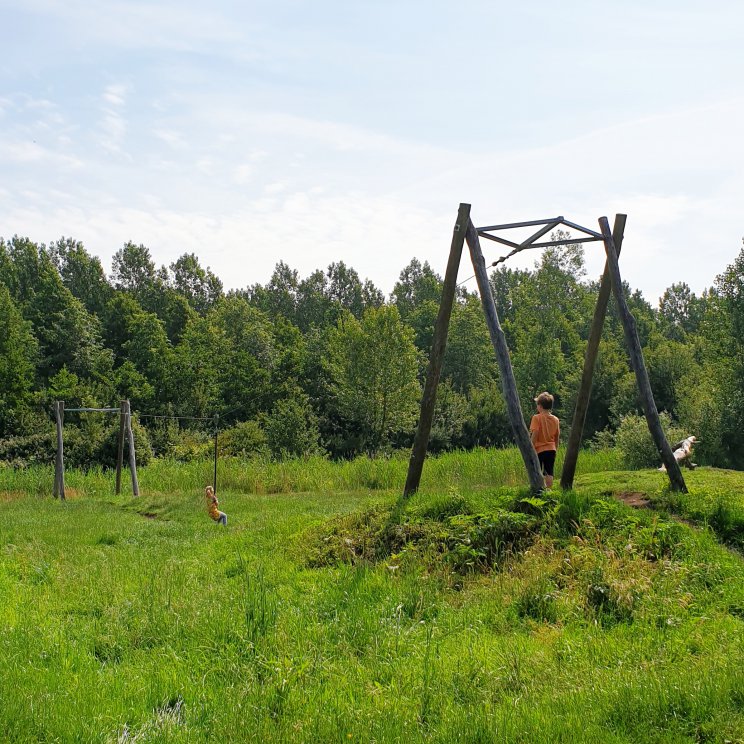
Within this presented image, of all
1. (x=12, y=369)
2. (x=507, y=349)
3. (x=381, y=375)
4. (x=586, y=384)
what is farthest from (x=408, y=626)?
(x=12, y=369)

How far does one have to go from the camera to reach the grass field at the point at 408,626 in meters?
4.08

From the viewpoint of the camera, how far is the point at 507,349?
9.17 metres

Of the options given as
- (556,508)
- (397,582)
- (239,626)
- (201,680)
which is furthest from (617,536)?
(201,680)

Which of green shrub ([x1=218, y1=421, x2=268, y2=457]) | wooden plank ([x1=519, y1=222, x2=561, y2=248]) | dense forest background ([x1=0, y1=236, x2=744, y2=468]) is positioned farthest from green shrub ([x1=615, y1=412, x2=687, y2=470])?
green shrub ([x1=218, y1=421, x2=268, y2=457])

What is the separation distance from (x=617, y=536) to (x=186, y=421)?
44266mm

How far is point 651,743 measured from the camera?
3.72 meters

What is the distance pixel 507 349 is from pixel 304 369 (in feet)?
157

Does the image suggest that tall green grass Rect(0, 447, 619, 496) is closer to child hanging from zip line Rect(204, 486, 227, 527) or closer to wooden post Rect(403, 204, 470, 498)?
child hanging from zip line Rect(204, 486, 227, 527)

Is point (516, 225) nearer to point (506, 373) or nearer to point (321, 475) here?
point (506, 373)

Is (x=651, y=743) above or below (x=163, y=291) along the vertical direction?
below

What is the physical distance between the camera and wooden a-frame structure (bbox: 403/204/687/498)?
30.7 feet

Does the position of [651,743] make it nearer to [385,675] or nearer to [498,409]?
[385,675]

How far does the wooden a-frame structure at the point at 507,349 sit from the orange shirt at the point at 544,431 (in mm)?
407

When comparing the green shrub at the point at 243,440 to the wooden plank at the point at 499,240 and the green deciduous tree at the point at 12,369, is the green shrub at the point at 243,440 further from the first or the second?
the wooden plank at the point at 499,240
